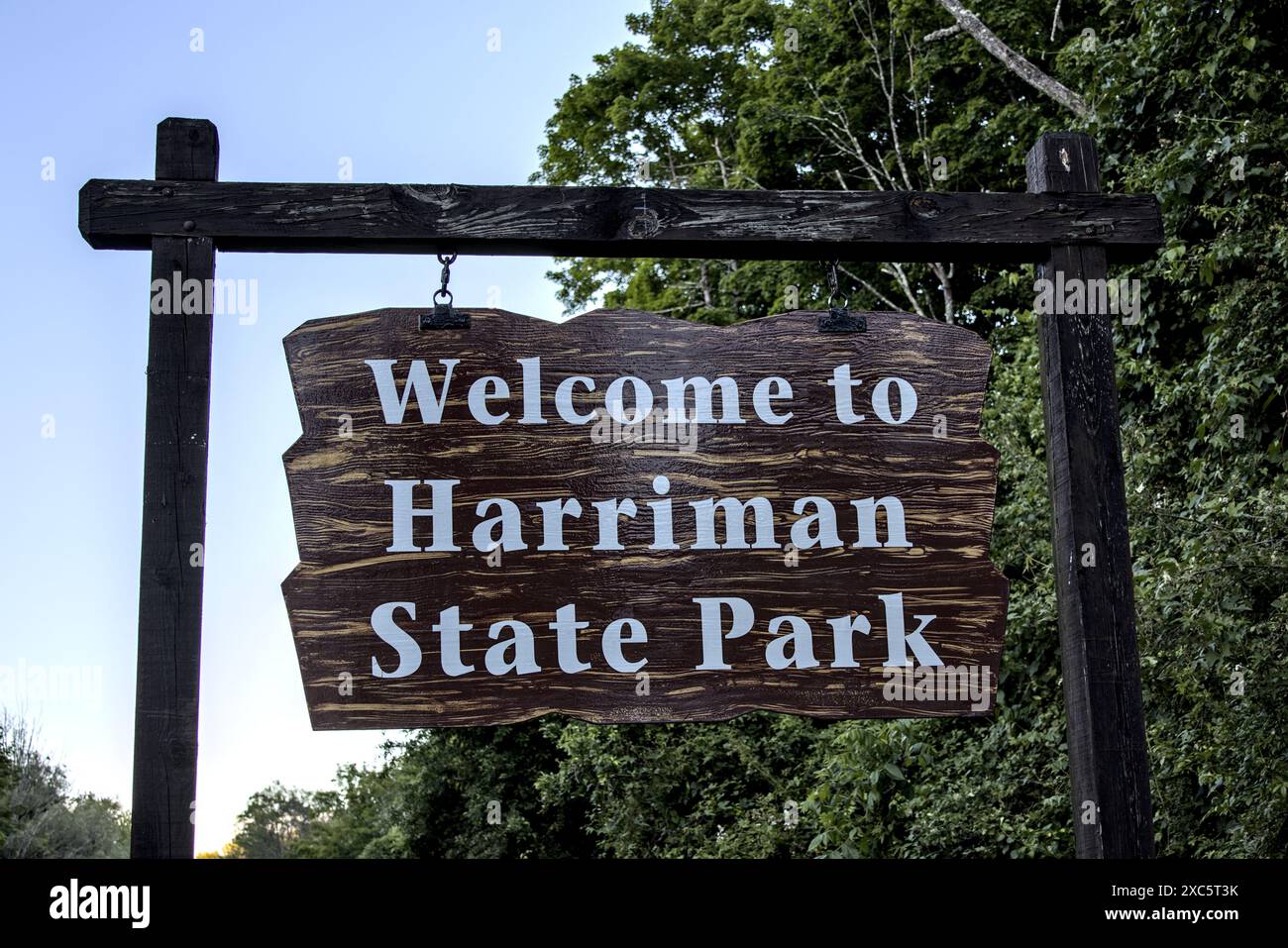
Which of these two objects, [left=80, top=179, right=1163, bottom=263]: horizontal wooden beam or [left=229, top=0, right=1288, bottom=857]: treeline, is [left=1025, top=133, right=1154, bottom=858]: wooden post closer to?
[left=80, top=179, right=1163, bottom=263]: horizontal wooden beam

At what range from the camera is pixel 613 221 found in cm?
397

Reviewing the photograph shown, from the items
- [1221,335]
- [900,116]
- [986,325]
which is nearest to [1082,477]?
[1221,335]

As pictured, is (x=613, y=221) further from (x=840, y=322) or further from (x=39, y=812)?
(x=39, y=812)

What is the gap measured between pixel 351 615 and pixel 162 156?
149 centimetres

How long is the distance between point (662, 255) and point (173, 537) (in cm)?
168

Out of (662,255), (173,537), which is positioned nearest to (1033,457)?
(662,255)

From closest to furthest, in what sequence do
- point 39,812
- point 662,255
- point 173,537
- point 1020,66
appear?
point 173,537, point 662,255, point 1020,66, point 39,812

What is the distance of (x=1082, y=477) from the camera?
155 inches

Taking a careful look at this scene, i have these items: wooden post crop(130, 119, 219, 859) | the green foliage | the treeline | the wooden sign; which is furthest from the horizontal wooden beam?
the green foliage

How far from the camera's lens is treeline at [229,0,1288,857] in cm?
754

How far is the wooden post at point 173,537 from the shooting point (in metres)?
3.49

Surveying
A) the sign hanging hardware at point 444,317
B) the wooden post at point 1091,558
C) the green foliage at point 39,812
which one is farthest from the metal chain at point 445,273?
the green foliage at point 39,812

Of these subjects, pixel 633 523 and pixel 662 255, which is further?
pixel 662 255

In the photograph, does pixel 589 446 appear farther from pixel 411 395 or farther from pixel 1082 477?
pixel 1082 477
